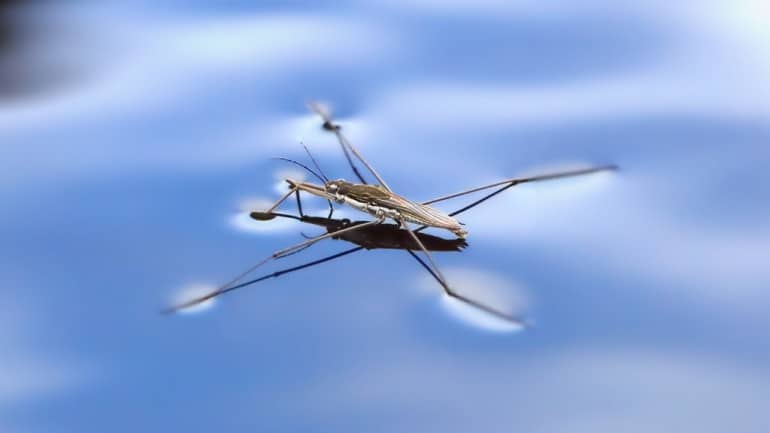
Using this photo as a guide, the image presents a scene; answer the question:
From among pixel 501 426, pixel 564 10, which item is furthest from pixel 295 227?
pixel 564 10

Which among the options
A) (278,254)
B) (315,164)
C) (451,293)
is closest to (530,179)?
(451,293)

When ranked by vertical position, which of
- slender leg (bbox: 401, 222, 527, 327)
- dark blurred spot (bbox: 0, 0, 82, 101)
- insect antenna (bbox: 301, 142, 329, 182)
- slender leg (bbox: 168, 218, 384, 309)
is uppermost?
dark blurred spot (bbox: 0, 0, 82, 101)

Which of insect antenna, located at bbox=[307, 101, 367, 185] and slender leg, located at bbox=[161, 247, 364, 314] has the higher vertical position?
insect antenna, located at bbox=[307, 101, 367, 185]

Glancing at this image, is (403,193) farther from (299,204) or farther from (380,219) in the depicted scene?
(299,204)

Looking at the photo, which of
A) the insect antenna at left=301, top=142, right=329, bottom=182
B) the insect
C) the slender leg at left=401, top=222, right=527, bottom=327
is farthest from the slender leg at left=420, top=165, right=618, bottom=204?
the insect antenna at left=301, top=142, right=329, bottom=182

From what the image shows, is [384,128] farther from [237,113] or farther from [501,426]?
[501,426]

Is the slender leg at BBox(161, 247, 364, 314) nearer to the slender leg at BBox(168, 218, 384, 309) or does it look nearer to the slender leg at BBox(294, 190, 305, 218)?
the slender leg at BBox(168, 218, 384, 309)

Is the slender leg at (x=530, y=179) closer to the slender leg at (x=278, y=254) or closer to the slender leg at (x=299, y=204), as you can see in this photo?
the slender leg at (x=278, y=254)

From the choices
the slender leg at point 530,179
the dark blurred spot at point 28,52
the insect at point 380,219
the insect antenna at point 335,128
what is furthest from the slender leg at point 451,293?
the dark blurred spot at point 28,52

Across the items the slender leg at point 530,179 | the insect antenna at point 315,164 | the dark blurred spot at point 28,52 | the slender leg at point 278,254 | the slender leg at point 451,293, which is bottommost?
the slender leg at point 451,293
